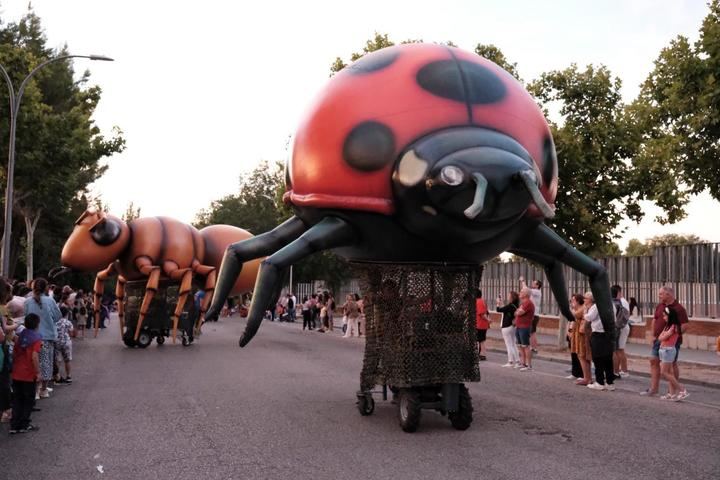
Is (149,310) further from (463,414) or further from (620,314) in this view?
(463,414)

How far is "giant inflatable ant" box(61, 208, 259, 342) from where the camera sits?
727 inches

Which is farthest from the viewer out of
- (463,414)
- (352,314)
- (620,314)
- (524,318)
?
(352,314)

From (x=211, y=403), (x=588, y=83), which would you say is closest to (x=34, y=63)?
(x=588, y=83)

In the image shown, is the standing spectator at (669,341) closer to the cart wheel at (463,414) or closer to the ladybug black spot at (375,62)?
the cart wheel at (463,414)

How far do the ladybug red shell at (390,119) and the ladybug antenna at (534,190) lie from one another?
653mm

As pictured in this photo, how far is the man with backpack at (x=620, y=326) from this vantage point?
1344cm

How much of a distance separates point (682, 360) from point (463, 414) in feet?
37.9

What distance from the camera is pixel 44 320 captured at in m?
10.1

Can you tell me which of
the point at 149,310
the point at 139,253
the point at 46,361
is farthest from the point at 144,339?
the point at 46,361

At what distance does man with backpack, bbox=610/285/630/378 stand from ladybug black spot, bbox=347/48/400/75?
277 inches

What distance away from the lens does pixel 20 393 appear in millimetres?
8188

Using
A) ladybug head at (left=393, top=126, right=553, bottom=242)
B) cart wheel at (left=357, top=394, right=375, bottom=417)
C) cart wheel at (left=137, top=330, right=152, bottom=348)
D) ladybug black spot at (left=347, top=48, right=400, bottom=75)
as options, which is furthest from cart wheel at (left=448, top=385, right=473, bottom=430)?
cart wheel at (left=137, top=330, right=152, bottom=348)

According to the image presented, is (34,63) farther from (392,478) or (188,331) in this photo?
(392,478)

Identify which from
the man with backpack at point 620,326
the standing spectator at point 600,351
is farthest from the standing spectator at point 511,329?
the standing spectator at point 600,351
